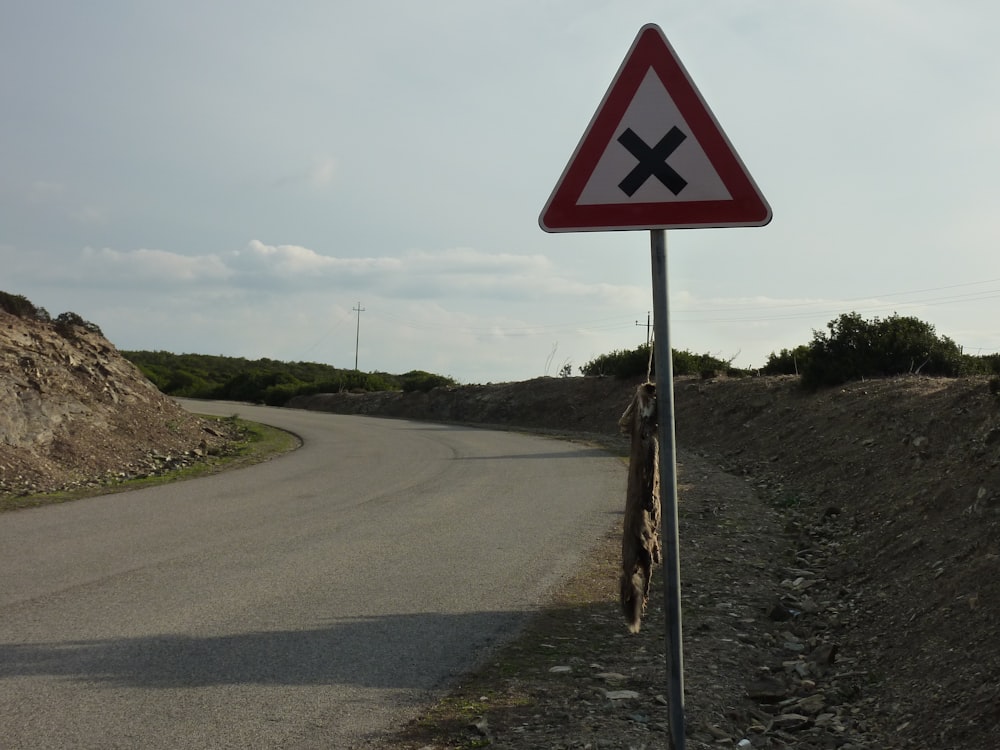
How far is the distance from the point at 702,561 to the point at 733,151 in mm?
5722

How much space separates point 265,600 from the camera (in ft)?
22.2

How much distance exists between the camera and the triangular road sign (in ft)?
9.95

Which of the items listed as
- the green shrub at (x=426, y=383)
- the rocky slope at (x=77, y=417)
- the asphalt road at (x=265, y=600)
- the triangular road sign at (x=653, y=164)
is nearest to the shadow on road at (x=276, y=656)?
the asphalt road at (x=265, y=600)

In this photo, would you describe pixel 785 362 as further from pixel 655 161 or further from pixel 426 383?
pixel 655 161

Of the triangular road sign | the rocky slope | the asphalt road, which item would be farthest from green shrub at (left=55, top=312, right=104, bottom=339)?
the triangular road sign

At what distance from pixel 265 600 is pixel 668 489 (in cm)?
463

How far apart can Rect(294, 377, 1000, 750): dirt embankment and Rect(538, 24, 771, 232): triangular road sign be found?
8.15 feet

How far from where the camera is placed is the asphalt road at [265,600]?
448cm

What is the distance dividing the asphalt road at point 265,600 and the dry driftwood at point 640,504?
1.61 meters

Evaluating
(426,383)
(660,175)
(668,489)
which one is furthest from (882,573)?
(426,383)

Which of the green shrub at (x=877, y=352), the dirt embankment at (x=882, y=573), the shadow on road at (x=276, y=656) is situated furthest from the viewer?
the green shrub at (x=877, y=352)

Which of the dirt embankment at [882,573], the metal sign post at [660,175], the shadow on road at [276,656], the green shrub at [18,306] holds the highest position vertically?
→ the green shrub at [18,306]

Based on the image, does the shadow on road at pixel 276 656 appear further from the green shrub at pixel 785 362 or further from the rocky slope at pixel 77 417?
the green shrub at pixel 785 362

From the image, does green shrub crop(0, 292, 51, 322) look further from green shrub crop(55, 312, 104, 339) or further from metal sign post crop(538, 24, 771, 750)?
metal sign post crop(538, 24, 771, 750)
